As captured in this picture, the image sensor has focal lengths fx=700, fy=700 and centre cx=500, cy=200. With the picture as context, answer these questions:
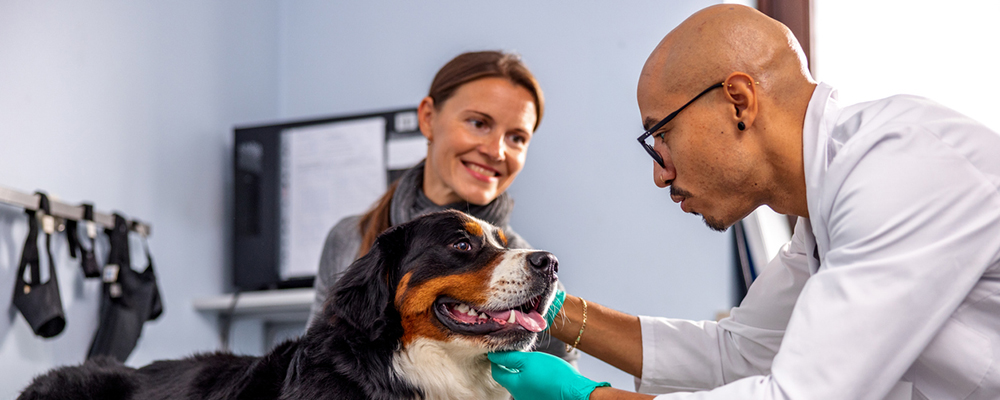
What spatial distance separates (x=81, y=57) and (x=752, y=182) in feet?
7.71

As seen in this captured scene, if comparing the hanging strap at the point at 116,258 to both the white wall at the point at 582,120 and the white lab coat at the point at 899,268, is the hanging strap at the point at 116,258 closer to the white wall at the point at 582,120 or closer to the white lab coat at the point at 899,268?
the white wall at the point at 582,120

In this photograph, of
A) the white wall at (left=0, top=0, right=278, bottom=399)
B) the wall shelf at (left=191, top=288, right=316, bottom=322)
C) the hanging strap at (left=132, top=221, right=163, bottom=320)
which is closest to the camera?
the white wall at (left=0, top=0, right=278, bottom=399)

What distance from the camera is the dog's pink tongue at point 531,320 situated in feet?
4.73

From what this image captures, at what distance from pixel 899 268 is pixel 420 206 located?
1.45 m

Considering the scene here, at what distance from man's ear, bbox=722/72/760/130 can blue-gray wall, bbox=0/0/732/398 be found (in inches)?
73.9

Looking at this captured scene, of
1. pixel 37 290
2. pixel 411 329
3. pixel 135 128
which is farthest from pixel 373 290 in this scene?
pixel 135 128

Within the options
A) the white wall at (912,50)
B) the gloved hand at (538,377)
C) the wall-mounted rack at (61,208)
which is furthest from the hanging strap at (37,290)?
the white wall at (912,50)

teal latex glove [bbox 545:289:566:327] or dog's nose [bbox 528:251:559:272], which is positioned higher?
dog's nose [bbox 528:251:559:272]

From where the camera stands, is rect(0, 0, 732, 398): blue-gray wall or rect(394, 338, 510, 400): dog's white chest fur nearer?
rect(394, 338, 510, 400): dog's white chest fur

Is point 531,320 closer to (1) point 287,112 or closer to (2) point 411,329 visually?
(2) point 411,329

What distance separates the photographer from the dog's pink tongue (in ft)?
4.73

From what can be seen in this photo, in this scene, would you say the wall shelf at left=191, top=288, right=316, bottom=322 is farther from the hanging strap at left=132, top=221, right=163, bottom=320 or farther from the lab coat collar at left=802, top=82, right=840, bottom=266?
the lab coat collar at left=802, top=82, right=840, bottom=266

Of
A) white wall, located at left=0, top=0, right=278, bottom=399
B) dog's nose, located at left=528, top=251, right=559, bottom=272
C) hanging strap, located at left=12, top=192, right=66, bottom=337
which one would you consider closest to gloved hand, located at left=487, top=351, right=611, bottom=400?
dog's nose, located at left=528, top=251, right=559, bottom=272

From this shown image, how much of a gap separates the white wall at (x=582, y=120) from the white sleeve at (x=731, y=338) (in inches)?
56.2
